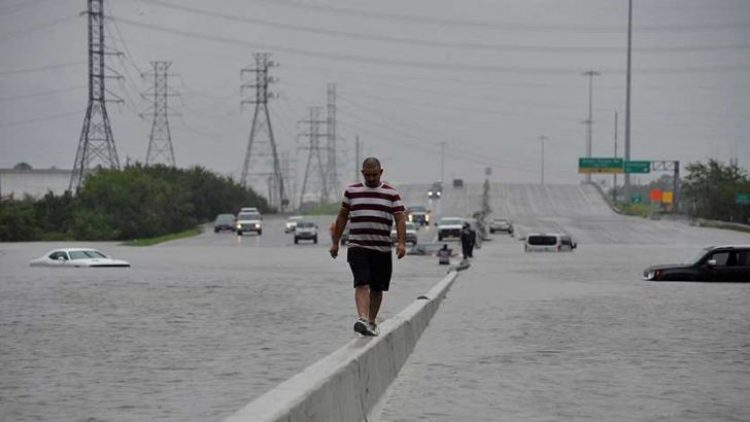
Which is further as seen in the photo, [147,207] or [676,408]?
[147,207]

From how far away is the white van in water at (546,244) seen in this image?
7581 centimetres

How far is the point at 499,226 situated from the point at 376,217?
9366 centimetres

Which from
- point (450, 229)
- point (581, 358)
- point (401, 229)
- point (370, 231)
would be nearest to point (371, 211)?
point (370, 231)

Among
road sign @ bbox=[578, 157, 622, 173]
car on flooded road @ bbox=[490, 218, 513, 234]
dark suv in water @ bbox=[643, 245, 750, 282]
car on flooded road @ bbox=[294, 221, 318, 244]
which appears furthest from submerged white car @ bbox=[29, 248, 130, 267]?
road sign @ bbox=[578, 157, 622, 173]

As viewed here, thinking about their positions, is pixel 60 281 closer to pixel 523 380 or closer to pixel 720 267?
pixel 720 267

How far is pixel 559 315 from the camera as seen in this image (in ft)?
79.9

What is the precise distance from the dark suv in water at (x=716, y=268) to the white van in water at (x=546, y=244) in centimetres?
3645

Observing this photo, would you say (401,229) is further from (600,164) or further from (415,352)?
(600,164)

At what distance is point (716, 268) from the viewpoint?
38.8m

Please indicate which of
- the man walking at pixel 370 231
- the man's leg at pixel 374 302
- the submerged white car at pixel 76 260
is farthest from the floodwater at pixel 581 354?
the submerged white car at pixel 76 260

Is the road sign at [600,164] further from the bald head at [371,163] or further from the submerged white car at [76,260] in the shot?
the bald head at [371,163]

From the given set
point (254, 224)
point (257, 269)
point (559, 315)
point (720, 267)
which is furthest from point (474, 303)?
point (254, 224)

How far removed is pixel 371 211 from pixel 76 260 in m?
43.6

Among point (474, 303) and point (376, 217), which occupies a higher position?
point (376, 217)
